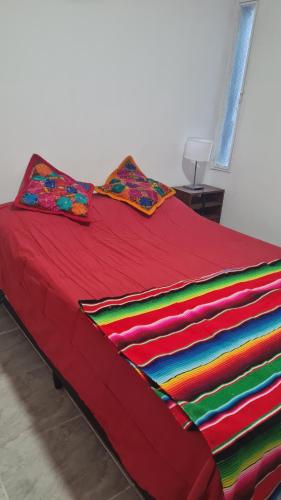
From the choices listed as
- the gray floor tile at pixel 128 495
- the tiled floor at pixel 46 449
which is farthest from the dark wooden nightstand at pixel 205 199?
the gray floor tile at pixel 128 495

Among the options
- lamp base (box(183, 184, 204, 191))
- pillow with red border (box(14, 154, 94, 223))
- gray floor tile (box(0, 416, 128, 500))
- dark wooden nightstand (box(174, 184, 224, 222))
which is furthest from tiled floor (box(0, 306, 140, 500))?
lamp base (box(183, 184, 204, 191))

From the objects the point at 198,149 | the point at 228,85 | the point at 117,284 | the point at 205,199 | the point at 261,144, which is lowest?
the point at 117,284

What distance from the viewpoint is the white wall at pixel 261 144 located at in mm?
2955

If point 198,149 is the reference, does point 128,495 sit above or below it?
below

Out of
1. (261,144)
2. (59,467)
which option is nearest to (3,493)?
(59,467)

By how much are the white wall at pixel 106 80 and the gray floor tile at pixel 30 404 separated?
4.48 ft

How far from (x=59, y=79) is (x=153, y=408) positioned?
2.32m

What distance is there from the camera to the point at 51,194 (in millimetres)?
2363

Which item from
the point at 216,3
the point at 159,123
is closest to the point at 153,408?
the point at 159,123

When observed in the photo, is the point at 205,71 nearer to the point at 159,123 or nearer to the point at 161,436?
the point at 159,123

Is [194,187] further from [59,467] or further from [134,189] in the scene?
[59,467]

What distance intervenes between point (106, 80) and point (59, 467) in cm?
258

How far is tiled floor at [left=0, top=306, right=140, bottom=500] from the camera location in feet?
4.30

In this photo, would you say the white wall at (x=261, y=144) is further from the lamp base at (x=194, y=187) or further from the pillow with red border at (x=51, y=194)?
the pillow with red border at (x=51, y=194)
